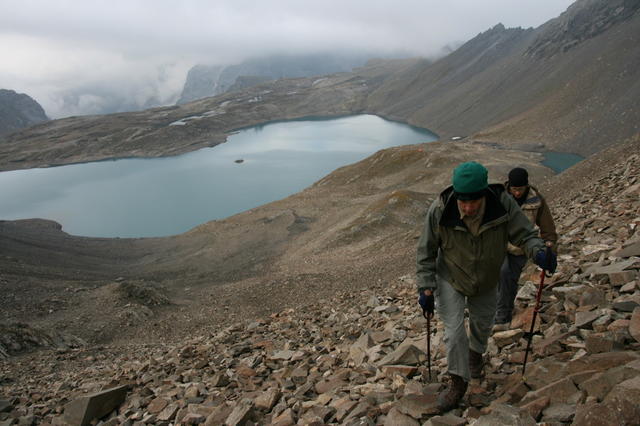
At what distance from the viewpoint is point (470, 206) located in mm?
3793

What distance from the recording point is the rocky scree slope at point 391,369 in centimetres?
391

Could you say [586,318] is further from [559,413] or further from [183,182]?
[183,182]

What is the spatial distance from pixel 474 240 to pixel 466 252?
0.45 ft

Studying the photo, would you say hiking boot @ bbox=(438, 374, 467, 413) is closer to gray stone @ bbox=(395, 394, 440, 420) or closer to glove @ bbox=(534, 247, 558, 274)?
gray stone @ bbox=(395, 394, 440, 420)

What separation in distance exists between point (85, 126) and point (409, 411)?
5399 inches

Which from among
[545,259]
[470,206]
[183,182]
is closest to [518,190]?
[545,259]

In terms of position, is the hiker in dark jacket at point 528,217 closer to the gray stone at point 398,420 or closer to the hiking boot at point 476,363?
the hiking boot at point 476,363

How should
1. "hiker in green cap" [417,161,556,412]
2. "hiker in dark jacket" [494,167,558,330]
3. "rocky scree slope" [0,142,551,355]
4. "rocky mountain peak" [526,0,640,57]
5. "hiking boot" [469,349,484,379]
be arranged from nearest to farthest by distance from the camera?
1. "hiker in green cap" [417,161,556,412]
2. "hiking boot" [469,349,484,379]
3. "hiker in dark jacket" [494,167,558,330]
4. "rocky scree slope" [0,142,551,355]
5. "rocky mountain peak" [526,0,640,57]

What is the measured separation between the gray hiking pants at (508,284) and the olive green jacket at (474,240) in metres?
1.67

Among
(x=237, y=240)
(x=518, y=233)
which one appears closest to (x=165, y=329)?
(x=518, y=233)

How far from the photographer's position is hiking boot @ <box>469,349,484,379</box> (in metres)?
4.59

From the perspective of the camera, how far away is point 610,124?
176 feet

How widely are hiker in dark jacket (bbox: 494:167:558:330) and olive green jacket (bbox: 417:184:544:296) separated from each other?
116cm

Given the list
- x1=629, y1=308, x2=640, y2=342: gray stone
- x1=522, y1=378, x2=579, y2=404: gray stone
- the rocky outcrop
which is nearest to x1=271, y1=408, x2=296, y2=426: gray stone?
x1=522, y1=378, x2=579, y2=404: gray stone
